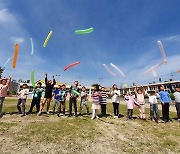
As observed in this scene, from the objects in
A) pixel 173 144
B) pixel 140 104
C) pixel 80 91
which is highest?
pixel 80 91

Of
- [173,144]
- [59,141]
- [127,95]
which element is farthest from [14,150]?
[127,95]

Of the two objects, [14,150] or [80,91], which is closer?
[14,150]

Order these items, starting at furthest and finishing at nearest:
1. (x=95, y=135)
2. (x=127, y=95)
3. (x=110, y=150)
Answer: (x=127, y=95) → (x=95, y=135) → (x=110, y=150)

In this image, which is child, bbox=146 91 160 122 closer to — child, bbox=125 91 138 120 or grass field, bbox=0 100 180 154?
child, bbox=125 91 138 120

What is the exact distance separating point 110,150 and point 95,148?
0.46 metres

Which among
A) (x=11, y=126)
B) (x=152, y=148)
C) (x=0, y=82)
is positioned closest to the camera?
(x=152, y=148)

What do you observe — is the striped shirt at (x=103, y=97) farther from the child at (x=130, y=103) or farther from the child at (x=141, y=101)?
the child at (x=141, y=101)

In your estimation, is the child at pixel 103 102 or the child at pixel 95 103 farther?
the child at pixel 103 102

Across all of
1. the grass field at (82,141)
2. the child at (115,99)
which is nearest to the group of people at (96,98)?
the child at (115,99)

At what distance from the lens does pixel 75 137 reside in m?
5.58

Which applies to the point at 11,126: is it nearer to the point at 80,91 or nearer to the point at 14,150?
the point at 14,150

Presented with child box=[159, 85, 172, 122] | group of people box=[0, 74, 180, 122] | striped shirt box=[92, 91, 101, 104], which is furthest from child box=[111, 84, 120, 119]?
child box=[159, 85, 172, 122]

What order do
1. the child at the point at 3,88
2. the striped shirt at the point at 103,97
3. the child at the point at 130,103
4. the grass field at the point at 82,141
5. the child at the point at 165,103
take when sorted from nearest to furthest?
the grass field at the point at 82,141 → the child at the point at 3,88 → the child at the point at 165,103 → the child at the point at 130,103 → the striped shirt at the point at 103,97

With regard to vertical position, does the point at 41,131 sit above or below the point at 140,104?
below
